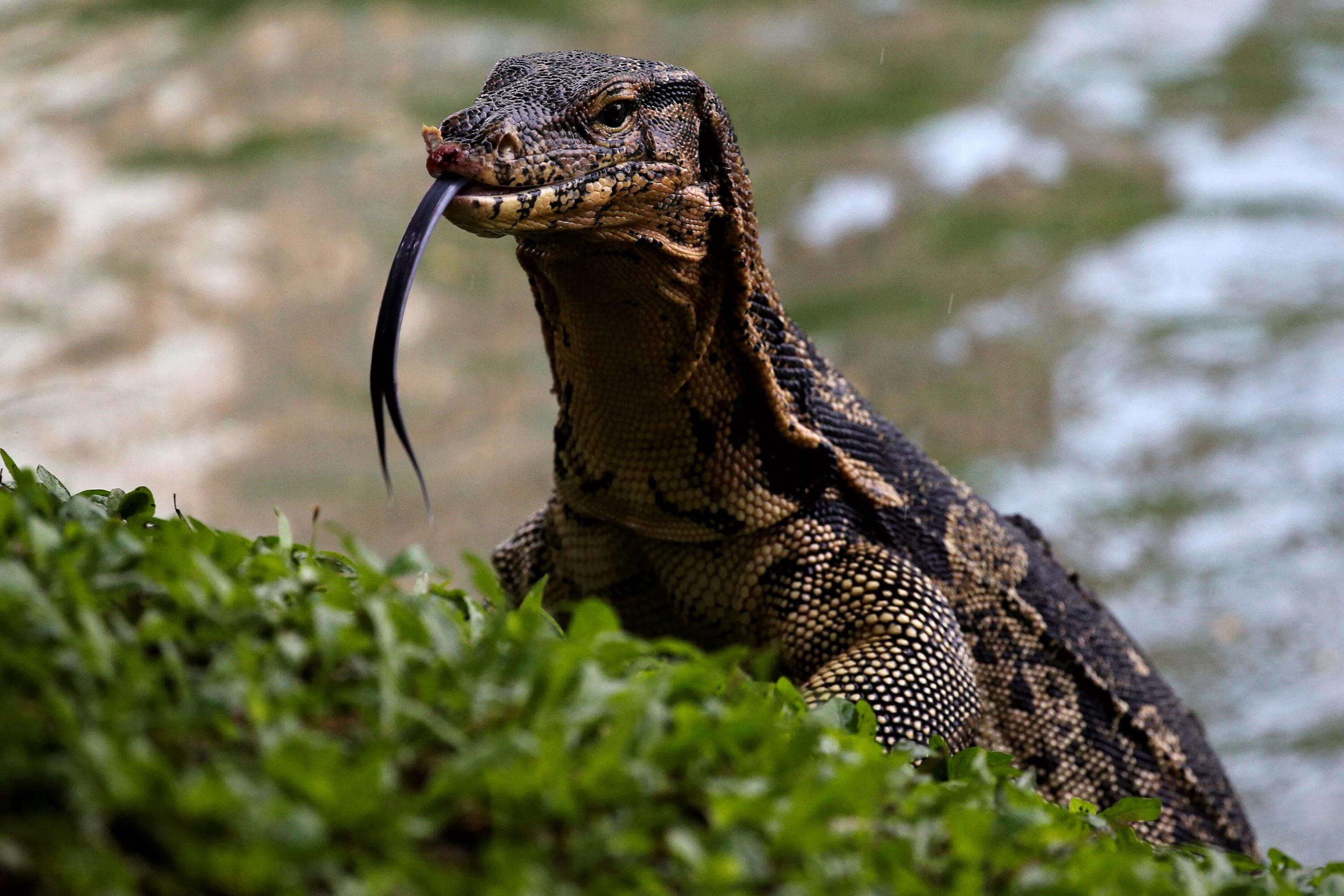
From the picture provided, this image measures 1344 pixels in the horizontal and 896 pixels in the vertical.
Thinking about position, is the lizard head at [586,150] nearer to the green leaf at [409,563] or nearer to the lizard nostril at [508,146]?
the lizard nostril at [508,146]

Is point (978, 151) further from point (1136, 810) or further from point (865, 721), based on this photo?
point (865, 721)

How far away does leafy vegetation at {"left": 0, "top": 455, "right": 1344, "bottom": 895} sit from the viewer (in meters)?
2.01

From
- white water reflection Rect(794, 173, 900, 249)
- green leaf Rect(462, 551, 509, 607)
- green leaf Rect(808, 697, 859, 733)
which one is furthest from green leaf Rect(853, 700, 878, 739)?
white water reflection Rect(794, 173, 900, 249)

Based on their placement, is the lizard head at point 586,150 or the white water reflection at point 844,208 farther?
the white water reflection at point 844,208

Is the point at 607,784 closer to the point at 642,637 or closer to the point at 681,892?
the point at 681,892

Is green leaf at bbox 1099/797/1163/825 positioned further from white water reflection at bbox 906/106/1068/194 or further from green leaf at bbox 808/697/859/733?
white water reflection at bbox 906/106/1068/194

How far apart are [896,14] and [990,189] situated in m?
3.74

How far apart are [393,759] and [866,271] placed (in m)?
11.0

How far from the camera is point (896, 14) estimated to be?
17.0 meters

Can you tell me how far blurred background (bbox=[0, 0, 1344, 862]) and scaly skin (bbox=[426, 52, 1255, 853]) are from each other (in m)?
3.65

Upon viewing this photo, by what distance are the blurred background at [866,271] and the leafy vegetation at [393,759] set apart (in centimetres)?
588

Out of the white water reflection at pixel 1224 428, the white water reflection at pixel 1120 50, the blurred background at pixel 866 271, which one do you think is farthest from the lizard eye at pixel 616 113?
the white water reflection at pixel 1120 50

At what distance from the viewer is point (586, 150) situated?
387 cm

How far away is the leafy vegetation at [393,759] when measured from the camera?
2008 mm
